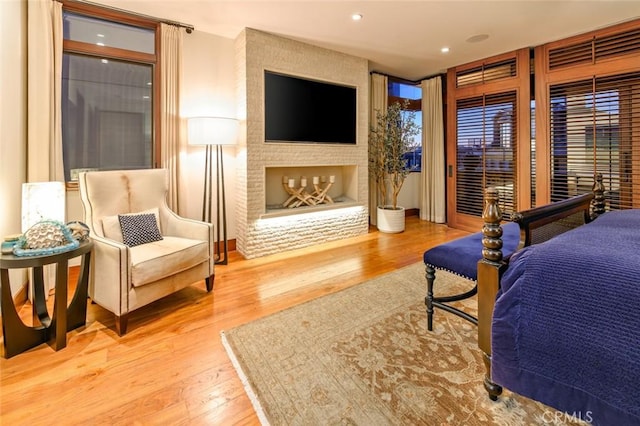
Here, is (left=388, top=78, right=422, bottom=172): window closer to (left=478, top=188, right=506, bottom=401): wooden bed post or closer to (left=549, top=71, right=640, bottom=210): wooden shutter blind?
(left=549, top=71, right=640, bottom=210): wooden shutter blind

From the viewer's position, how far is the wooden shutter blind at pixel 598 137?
3.66 m

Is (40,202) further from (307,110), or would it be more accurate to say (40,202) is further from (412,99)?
(412,99)

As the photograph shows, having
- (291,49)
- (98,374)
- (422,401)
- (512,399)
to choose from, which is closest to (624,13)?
(291,49)

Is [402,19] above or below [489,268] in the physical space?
above

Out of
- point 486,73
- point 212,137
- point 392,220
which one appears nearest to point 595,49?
point 486,73

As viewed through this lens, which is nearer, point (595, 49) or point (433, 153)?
point (595, 49)

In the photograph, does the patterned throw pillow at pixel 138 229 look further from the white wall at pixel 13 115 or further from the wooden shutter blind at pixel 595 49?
the wooden shutter blind at pixel 595 49

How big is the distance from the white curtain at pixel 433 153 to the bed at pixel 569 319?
14.8 feet

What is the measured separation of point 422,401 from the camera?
155 cm

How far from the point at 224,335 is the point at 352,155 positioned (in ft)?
10.9

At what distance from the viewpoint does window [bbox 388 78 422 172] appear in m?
5.97

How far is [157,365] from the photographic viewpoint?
6.09ft

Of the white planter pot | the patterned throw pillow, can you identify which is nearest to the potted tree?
the white planter pot

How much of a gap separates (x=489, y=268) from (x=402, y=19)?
3177mm
